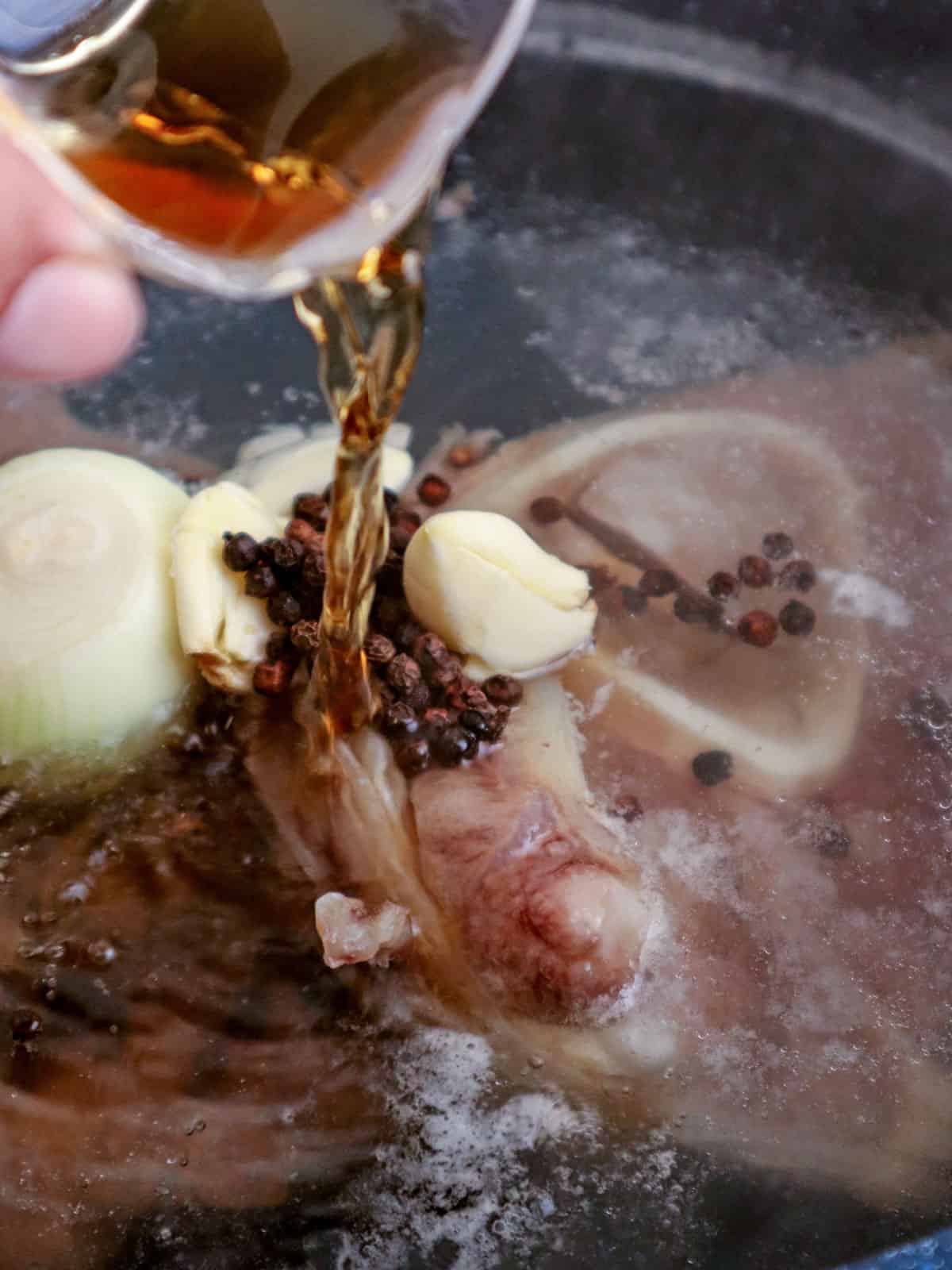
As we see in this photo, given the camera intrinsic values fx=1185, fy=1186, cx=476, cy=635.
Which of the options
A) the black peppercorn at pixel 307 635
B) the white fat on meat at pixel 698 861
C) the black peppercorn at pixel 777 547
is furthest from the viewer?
the black peppercorn at pixel 777 547

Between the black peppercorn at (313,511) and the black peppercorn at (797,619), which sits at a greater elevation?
the black peppercorn at (313,511)

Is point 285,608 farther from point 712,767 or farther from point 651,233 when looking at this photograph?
point 651,233

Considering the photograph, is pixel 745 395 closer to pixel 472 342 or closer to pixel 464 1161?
pixel 472 342

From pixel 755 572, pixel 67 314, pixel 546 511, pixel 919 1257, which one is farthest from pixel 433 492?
pixel 919 1257

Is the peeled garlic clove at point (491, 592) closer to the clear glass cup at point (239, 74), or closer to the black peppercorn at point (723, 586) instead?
the black peppercorn at point (723, 586)

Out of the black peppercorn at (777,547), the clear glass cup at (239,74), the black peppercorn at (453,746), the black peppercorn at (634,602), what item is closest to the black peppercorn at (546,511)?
the black peppercorn at (634,602)
